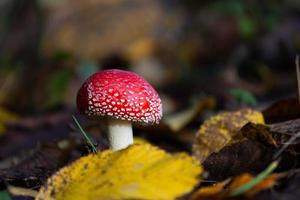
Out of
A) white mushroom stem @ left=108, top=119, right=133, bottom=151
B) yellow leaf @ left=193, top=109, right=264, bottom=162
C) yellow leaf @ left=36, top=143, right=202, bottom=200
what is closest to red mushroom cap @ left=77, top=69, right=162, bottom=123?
white mushroom stem @ left=108, top=119, right=133, bottom=151

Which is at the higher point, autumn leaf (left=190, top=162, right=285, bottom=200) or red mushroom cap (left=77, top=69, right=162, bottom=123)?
red mushroom cap (left=77, top=69, right=162, bottom=123)

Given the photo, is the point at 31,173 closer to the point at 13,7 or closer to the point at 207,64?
the point at 207,64

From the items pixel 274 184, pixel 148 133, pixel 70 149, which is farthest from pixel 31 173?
pixel 148 133

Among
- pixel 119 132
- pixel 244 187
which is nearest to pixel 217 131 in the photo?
pixel 119 132

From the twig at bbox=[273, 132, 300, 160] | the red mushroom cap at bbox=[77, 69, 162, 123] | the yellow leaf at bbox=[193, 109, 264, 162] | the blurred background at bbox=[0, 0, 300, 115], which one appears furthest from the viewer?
the blurred background at bbox=[0, 0, 300, 115]

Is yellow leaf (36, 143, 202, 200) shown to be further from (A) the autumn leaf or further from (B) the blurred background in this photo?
(B) the blurred background

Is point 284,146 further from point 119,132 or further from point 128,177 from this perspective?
point 119,132
